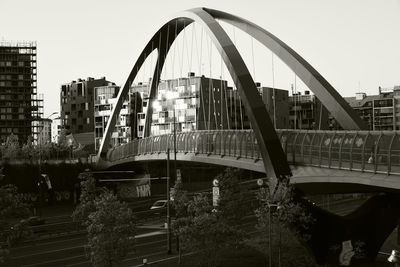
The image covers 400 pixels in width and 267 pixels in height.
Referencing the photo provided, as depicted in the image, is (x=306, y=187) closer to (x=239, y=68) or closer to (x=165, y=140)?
(x=239, y=68)

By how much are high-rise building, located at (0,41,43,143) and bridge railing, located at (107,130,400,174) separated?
106890 millimetres

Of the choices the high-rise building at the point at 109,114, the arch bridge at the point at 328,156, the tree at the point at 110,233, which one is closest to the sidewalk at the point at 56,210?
the arch bridge at the point at 328,156

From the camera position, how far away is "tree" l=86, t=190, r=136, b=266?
3525cm

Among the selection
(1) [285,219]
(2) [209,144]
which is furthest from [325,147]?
(2) [209,144]

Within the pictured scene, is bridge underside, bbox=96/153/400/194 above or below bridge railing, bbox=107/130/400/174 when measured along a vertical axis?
below

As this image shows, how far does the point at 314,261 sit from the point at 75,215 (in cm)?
2134

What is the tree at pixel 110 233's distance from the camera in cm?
3525

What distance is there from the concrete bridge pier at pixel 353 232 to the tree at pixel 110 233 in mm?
10118

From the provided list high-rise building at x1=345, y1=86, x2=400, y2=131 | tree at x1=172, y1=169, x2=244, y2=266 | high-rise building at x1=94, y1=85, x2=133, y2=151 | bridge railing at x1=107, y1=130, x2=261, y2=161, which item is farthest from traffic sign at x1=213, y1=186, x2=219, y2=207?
high-rise building at x1=345, y1=86, x2=400, y2=131

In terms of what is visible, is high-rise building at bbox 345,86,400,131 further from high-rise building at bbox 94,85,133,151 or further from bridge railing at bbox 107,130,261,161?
bridge railing at bbox 107,130,261,161

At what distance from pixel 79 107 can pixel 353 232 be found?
144 metres

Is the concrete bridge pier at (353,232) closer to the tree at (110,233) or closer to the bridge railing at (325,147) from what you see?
the bridge railing at (325,147)

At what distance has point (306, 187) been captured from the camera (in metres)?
39.5

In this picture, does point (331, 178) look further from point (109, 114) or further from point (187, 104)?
point (109, 114)
